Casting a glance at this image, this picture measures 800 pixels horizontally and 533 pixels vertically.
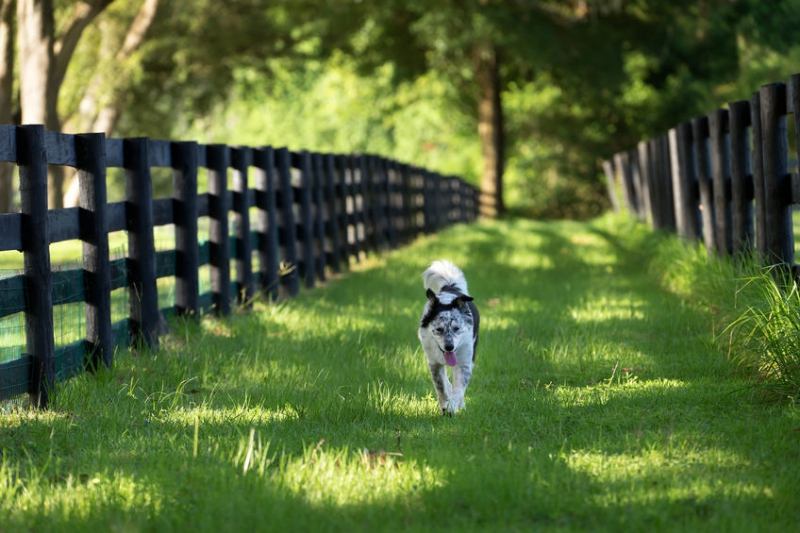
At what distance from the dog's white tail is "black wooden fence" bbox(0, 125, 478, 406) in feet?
7.26

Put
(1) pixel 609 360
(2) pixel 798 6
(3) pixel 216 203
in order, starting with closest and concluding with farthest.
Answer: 1. (1) pixel 609 360
2. (3) pixel 216 203
3. (2) pixel 798 6

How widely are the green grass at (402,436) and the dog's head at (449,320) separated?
42 centimetres

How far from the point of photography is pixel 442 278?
650cm

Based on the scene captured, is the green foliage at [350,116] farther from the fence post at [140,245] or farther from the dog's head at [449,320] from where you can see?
the dog's head at [449,320]

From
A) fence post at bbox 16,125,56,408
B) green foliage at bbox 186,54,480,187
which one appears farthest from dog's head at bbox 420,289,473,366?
green foliage at bbox 186,54,480,187

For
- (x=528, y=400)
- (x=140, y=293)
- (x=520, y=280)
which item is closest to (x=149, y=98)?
(x=520, y=280)

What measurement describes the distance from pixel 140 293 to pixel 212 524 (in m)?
4.23

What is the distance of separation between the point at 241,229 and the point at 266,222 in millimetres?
730

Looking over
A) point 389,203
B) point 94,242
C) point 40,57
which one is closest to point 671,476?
point 94,242

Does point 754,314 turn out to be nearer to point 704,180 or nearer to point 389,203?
point 704,180

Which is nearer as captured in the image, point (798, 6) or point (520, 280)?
point (520, 280)

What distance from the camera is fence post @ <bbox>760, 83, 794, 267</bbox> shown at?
7.73 metres

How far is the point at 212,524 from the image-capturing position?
12.7 feet

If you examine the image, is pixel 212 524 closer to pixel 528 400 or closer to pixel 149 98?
pixel 528 400
